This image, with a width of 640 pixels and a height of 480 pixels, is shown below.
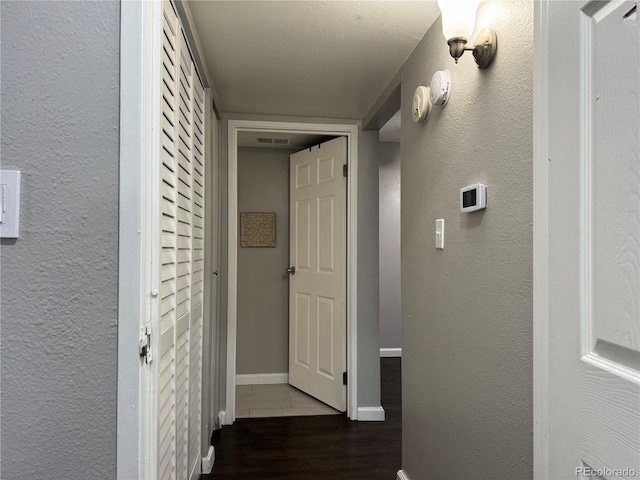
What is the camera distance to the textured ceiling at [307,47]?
1702 mm

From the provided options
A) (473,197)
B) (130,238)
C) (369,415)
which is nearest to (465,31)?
(473,197)

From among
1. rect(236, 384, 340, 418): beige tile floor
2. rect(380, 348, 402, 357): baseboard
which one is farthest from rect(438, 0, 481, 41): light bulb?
rect(380, 348, 402, 357): baseboard

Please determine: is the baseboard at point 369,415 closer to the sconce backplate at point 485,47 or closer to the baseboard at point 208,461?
the baseboard at point 208,461

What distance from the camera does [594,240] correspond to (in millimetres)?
726

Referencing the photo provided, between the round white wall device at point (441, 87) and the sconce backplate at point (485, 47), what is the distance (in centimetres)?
25

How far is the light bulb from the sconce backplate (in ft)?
0.13

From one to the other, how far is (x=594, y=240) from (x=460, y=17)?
0.91 m

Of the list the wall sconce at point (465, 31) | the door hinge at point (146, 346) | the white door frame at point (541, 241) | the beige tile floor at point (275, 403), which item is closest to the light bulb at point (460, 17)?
the wall sconce at point (465, 31)

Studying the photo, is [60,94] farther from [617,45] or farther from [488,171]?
[488,171]

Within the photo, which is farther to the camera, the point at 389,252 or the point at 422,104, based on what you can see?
the point at 389,252

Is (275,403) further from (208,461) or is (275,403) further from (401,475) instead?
(401,475)

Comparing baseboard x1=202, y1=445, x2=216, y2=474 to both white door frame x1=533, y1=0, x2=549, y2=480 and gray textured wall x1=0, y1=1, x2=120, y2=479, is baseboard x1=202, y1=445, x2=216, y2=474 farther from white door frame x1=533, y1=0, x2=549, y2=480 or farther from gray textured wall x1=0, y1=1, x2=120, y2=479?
white door frame x1=533, y1=0, x2=549, y2=480

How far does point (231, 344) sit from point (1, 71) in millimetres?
2518

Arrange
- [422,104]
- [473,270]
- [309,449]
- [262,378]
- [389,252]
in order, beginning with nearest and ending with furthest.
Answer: [473,270], [422,104], [309,449], [262,378], [389,252]
